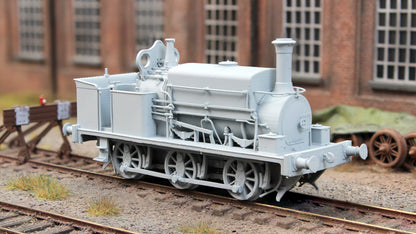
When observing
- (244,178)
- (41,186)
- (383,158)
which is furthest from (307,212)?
(41,186)

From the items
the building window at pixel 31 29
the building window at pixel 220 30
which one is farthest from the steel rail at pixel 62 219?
the building window at pixel 31 29

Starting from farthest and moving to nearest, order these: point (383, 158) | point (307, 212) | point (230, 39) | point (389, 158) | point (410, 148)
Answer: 1. point (230, 39)
2. point (383, 158)
3. point (389, 158)
4. point (410, 148)
5. point (307, 212)

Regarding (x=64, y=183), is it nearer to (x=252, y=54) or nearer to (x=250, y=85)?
(x=250, y=85)

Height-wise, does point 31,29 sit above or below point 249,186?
above

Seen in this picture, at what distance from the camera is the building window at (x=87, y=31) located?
24.9m

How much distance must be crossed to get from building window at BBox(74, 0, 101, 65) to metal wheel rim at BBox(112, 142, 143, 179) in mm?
12228

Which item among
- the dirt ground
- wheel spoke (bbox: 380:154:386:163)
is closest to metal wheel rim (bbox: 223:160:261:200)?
the dirt ground

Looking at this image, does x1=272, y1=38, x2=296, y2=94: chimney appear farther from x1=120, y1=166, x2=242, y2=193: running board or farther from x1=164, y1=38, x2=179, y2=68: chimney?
x1=164, y1=38, x2=179, y2=68: chimney

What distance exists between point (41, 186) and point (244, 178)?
415 centimetres

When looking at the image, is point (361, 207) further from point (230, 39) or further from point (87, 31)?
point (87, 31)

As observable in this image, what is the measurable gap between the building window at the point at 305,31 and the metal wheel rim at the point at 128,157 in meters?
7.77

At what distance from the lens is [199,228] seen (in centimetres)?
984

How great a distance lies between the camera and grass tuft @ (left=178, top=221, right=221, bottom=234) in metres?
9.77

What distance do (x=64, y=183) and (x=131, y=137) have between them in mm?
2110
